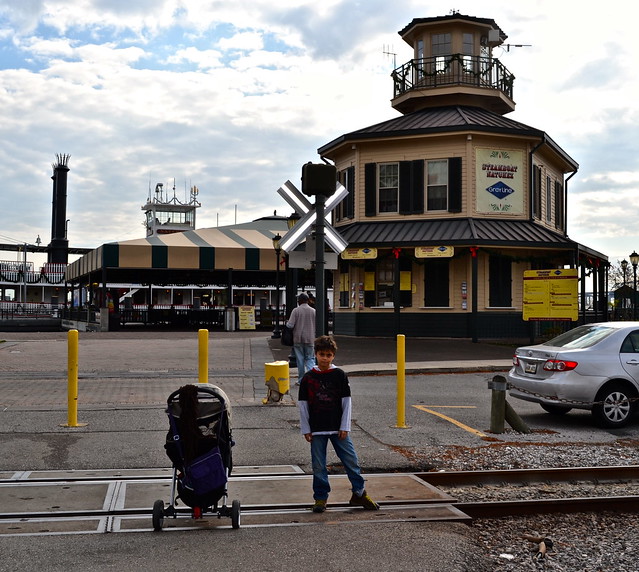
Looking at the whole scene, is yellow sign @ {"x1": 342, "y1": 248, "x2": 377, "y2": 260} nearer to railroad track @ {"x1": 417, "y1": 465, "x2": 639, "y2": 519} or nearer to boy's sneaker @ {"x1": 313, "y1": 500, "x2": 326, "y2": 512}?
railroad track @ {"x1": 417, "y1": 465, "x2": 639, "y2": 519}

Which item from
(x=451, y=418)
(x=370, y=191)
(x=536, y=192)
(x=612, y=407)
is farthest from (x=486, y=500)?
(x=536, y=192)

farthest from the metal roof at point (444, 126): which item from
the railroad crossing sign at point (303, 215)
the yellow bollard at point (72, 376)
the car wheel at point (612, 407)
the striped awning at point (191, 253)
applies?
the yellow bollard at point (72, 376)

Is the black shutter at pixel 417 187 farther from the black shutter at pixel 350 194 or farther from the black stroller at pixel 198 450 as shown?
the black stroller at pixel 198 450

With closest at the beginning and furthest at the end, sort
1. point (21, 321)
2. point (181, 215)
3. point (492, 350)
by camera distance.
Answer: point (492, 350), point (21, 321), point (181, 215)

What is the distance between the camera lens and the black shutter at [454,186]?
1049 inches

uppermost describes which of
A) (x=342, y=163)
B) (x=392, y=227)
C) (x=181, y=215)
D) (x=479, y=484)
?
(x=181, y=215)

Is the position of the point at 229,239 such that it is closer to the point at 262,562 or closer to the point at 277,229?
the point at 277,229

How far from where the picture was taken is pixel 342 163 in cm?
2934

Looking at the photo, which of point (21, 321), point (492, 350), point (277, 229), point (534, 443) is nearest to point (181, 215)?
point (21, 321)

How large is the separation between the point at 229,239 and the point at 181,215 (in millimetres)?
76780

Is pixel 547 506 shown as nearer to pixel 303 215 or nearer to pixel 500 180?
pixel 303 215

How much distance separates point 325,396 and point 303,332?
719 centimetres

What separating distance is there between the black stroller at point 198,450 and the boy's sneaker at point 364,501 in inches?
44.1

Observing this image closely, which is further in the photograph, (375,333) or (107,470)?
(375,333)
